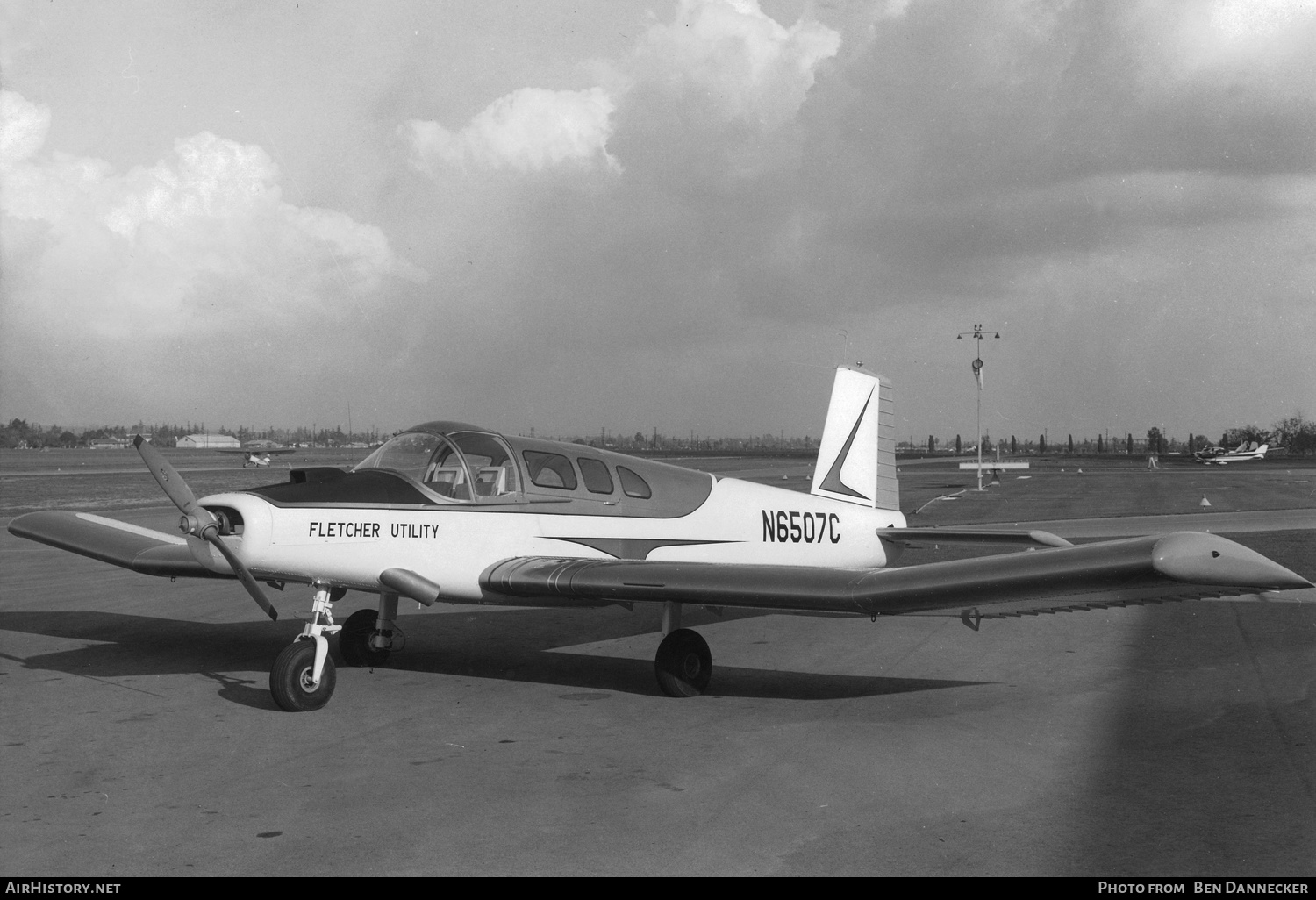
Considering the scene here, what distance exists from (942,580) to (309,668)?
16.0ft

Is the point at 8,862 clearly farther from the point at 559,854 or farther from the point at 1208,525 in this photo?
the point at 1208,525

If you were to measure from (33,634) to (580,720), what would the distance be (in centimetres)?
739

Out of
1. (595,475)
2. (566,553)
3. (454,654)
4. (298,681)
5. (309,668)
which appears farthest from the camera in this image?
(454,654)

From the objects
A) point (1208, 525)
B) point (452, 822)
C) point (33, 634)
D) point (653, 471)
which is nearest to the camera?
point (452, 822)

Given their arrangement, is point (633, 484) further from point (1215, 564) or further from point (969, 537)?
point (1215, 564)

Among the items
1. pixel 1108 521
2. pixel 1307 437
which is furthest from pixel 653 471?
pixel 1307 437

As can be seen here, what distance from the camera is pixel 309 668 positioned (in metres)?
8.09

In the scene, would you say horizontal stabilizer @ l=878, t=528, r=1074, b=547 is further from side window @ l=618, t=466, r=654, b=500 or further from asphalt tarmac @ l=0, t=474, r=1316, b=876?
side window @ l=618, t=466, r=654, b=500

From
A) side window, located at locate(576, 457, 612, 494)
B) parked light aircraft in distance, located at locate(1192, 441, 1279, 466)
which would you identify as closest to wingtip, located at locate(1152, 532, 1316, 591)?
side window, located at locate(576, 457, 612, 494)

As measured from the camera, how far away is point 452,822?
543 centimetres

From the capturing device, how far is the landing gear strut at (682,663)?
8.62m

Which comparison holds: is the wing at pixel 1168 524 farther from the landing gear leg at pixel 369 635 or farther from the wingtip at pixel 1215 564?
the wingtip at pixel 1215 564

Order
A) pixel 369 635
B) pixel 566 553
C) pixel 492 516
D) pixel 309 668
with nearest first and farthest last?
1. pixel 309 668
2. pixel 492 516
3. pixel 566 553
4. pixel 369 635

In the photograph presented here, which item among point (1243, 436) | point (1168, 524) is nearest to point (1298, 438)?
point (1243, 436)
